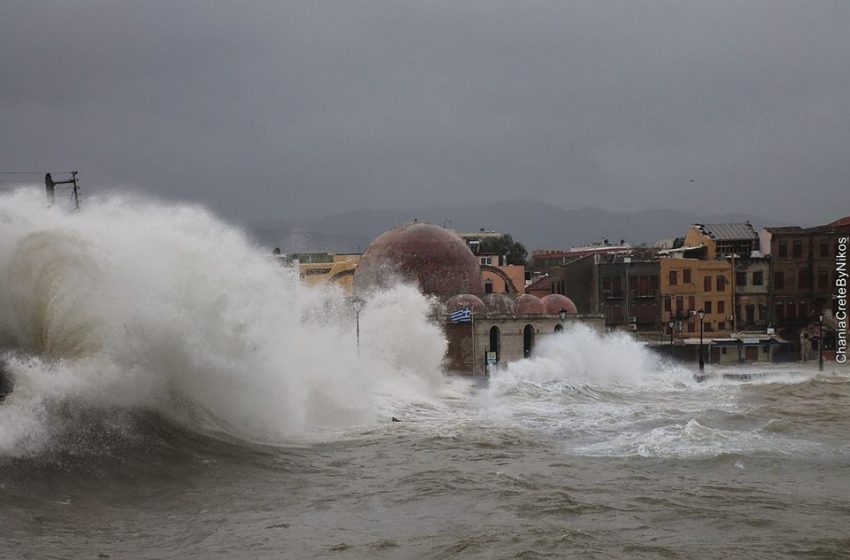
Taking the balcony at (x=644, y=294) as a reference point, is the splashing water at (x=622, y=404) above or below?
below

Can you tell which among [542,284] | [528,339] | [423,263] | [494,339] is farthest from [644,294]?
[423,263]

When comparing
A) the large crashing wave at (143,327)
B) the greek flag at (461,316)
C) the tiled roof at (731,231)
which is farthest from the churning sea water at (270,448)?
the tiled roof at (731,231)

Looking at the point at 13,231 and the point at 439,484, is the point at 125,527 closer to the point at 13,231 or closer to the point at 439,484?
the point at 439,484

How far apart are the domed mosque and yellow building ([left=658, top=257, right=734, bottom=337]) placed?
6.92m

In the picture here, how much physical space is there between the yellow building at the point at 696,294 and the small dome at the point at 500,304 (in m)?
9.42

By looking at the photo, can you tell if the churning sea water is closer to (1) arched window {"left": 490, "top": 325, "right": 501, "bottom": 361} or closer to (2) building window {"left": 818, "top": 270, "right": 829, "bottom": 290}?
(1) arched window {"left": 490, "top": 325, "right": 501, "bottom": 361}

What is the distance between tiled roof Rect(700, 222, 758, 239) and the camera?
58.6 metres

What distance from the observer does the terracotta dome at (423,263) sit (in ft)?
160

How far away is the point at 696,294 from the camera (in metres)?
54.8

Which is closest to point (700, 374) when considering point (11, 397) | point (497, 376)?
point (497, 376)

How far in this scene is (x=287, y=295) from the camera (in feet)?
88.7

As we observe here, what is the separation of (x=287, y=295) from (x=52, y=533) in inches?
642

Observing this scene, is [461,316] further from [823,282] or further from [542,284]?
[823,282]

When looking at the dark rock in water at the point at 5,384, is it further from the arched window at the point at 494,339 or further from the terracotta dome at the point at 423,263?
the terracotta dome at the point at 423,263
